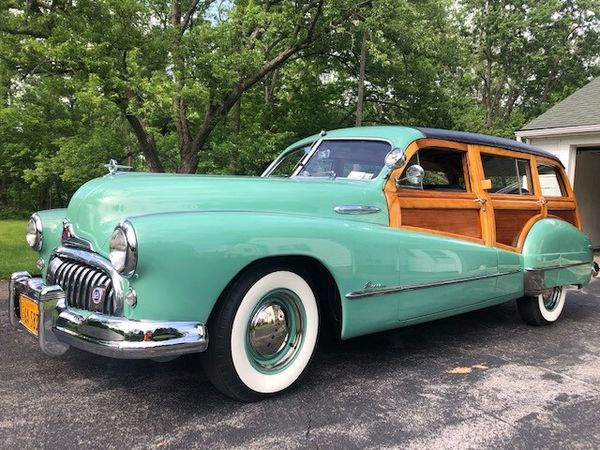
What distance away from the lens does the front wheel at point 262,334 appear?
272 cm

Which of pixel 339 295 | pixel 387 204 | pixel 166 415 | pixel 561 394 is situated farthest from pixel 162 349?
pixel 561 394

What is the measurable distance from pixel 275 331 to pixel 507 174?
2935 mm

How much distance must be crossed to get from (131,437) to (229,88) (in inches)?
475

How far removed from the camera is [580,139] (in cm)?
1028

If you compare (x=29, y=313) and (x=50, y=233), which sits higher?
(x=50, y=233)

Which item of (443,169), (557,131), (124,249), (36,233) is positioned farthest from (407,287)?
(557,131)

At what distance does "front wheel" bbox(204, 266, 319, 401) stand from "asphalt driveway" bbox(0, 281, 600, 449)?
0.49 feet

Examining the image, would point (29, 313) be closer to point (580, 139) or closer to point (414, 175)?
point (414, 175)

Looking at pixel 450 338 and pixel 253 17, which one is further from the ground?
pixel 253 17

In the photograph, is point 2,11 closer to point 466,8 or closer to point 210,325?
point 210,325

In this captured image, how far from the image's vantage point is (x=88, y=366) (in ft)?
11.4

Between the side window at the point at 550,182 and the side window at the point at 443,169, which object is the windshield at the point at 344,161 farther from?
the side window at the point at 550,182

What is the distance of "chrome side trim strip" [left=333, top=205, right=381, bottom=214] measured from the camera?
131 inches

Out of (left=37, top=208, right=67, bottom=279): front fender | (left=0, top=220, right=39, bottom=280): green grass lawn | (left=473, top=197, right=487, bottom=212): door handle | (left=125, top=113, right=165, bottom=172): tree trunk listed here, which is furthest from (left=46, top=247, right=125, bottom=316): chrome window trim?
(left=125, top=113, right=165, bottom=172): tree trunk
